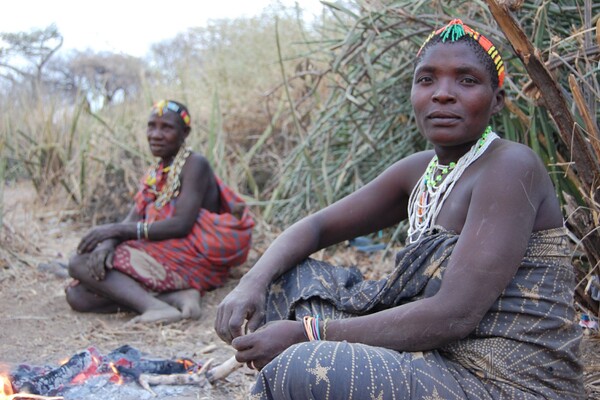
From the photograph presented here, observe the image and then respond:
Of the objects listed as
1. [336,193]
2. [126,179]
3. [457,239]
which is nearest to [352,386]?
[457,239]

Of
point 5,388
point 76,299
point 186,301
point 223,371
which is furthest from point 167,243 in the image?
point 5,388

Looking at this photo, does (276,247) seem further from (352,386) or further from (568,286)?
(568,286)

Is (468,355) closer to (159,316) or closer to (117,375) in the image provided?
(117,375)

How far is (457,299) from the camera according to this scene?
1487 mm

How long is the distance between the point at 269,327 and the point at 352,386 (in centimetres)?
31

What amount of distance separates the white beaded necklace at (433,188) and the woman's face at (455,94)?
37mm

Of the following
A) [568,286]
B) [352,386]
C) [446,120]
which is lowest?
[352,386]

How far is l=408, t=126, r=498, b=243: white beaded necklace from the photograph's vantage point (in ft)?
5.65

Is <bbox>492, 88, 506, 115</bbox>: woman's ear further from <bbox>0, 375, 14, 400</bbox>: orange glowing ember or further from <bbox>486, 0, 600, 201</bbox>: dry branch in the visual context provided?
<bbox>0, 375, 14, 400</bbox>: orange glowing ember

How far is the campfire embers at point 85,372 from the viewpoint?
88.4 inches

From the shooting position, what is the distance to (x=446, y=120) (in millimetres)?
1684

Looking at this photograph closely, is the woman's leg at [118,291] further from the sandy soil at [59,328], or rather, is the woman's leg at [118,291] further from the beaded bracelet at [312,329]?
the beaded bracelet at [312,329]

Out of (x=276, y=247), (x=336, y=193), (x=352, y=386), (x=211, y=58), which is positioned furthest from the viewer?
(x=211, y=58)

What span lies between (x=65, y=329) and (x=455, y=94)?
8.29 ft
